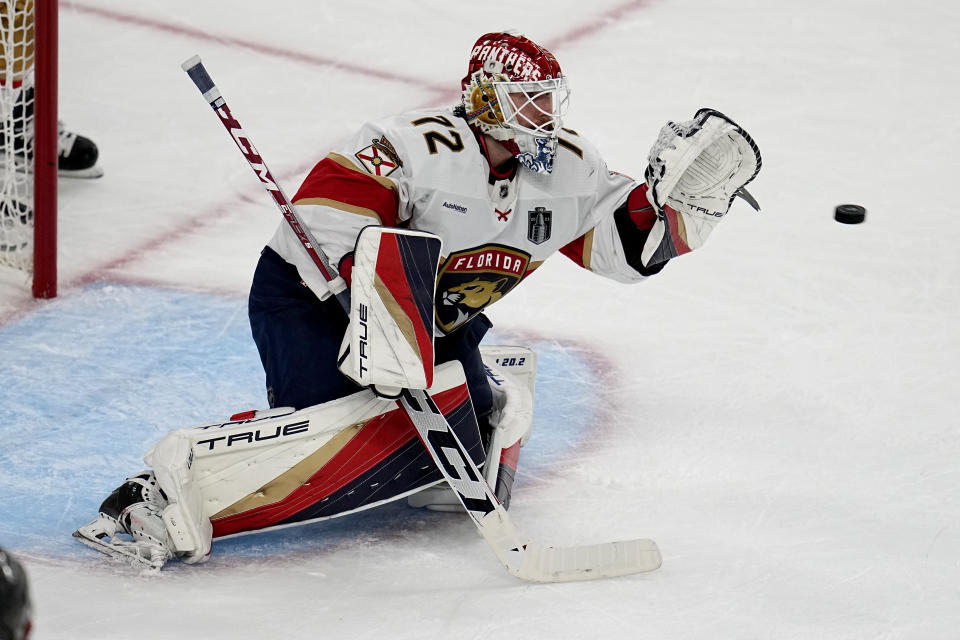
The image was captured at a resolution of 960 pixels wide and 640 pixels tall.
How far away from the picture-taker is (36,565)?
8.22 ft

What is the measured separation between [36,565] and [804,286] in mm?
2386

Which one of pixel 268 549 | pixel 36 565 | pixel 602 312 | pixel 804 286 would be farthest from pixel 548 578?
pixel 804 286

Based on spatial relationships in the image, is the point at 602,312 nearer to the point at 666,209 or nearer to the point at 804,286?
the point at 804,286

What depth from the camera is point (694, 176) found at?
273 centimetres

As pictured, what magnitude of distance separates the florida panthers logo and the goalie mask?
195mm

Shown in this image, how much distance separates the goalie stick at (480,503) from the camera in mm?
2508

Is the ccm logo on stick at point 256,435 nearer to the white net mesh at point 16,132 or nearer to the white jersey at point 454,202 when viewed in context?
the white jersey at point 454,202

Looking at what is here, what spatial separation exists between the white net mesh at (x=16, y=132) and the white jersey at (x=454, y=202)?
1.35 metres

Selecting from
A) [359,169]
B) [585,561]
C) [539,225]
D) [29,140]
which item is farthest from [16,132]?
[585,561]

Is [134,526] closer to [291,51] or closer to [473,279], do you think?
[473,279]

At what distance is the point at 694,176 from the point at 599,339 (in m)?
1.06

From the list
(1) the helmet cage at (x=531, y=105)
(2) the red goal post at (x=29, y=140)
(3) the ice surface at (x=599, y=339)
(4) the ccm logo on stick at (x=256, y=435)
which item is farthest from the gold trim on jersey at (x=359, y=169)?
(2) the red goal post at (x=29, y=140)

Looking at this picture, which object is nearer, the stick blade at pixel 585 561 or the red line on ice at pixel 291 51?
the stick blade at pixel 585 561

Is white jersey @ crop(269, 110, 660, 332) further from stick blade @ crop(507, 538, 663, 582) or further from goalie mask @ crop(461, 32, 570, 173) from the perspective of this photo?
stick blade @ crop(507, 538, 663, 582)
